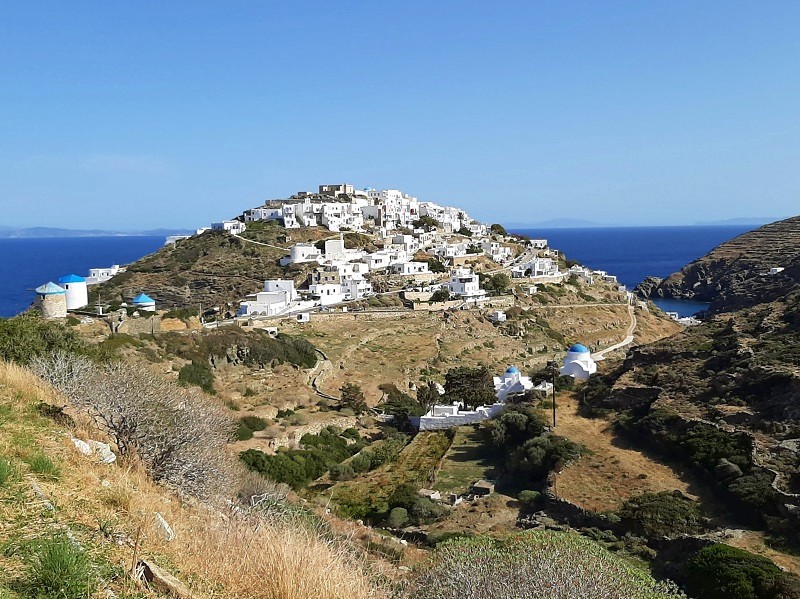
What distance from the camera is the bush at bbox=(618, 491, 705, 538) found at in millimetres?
13805

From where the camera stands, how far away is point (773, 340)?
83.1 ft

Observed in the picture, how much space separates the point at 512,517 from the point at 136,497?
11.8 metres

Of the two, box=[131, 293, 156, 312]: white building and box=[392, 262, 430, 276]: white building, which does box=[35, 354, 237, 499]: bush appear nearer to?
box=[131, 293, 156, 312]: white building

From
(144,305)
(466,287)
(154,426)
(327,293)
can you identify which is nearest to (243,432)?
(154,426)

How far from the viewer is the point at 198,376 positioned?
81.1 feet

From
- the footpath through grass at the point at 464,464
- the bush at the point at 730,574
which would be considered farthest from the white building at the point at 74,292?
the bush at the point at 730,574

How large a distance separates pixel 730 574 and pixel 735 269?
86380 mm

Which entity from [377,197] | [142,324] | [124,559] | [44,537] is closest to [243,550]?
[124,559]

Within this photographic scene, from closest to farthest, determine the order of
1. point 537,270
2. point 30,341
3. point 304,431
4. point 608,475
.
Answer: point 30,341
point 608,475
point 304,431
point 537,270

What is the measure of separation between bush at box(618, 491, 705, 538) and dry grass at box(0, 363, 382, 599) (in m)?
10.2

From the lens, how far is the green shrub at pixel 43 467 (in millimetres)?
5562

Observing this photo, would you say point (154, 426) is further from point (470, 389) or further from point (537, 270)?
point (537, 270)

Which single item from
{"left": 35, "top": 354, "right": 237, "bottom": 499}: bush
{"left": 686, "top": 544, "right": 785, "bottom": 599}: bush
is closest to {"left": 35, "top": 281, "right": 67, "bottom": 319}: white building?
{"left": 35, "top": 354, "right": 237, "bottom": 499}: bush

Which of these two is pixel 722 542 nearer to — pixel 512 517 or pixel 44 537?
pixel 512 517
